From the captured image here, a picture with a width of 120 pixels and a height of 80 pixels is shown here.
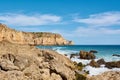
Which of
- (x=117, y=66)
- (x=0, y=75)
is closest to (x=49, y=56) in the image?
(x=0, y=75)

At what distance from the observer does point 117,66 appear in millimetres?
40750

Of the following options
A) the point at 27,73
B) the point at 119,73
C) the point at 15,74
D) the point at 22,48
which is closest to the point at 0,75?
the point at 15,74

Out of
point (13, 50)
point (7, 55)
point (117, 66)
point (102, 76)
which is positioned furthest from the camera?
point (117, 66)

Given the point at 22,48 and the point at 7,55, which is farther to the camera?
the point at 22,48

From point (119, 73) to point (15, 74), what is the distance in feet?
17.6

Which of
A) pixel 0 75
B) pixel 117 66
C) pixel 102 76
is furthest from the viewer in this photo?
pixel 117 66

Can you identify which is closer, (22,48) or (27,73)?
(27,73)

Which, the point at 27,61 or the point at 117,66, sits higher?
the point at 27,61

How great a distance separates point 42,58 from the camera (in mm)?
21375

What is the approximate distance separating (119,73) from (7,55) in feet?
23.5

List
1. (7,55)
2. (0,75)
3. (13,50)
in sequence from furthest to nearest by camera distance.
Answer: (13,50), (7,55), (0,75)

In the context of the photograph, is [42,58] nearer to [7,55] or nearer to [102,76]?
[7,55]

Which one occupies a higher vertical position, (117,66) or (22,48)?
(22,48)

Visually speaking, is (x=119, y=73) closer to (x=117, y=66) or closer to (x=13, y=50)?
(x=13, y=50)
